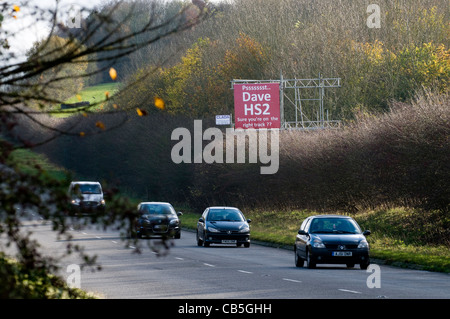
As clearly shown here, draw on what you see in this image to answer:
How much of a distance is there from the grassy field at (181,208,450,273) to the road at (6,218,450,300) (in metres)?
1.40

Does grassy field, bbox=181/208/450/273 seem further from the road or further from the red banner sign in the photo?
the red banner sign

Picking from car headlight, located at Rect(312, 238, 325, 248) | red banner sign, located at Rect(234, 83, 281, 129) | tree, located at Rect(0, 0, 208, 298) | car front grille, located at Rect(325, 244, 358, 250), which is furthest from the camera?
red banner sign, located at Rect(234, 83, 281, 129)

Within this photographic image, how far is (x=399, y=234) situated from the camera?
124ft

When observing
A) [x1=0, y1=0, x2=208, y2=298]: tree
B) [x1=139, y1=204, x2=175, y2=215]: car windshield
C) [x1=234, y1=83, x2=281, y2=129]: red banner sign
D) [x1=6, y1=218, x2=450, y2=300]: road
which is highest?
[x1=234, y1=83, x2=281, y2=129]: red banner sign

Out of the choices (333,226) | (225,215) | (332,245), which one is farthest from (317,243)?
(225,215)

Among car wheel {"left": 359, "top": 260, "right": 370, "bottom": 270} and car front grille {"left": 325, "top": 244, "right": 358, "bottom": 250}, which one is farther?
car wheel {"left": 359, "top": 260, "right": 370, "bottom": 270}

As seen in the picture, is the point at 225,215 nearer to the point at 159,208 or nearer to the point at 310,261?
the point at 159,208

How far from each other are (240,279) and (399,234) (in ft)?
59.1

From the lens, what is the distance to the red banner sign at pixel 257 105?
58031 millimetres

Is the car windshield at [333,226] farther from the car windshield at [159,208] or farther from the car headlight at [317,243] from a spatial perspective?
the car windshield at [159,208]

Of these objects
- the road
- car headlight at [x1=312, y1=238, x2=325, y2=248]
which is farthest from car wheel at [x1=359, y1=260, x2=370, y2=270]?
car headlight at [x1=312, y1=238, x2=325, y2=248]

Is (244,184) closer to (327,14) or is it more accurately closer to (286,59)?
(286,59)

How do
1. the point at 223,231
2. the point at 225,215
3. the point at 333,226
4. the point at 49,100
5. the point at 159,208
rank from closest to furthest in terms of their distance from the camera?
the point at 49,100 < the point at 333,226 < the point at 223,231 < the point at 225,215 < the point at 159,208

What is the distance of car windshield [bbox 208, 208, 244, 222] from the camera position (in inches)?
1435
